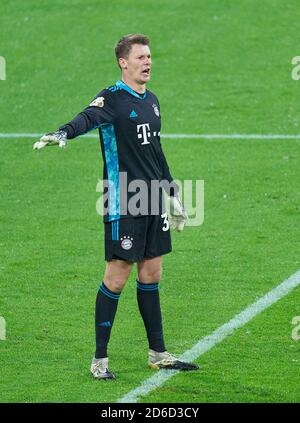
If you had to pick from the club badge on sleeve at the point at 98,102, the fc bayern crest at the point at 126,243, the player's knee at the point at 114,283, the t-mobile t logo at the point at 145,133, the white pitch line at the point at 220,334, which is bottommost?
the white pitch line at the point at 220,334

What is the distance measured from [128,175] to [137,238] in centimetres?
43

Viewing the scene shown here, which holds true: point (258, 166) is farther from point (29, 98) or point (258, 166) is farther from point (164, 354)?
point (164, 354)

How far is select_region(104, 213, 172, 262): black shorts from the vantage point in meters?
8.34

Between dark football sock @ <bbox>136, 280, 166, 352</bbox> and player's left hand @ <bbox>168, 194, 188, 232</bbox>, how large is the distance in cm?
51

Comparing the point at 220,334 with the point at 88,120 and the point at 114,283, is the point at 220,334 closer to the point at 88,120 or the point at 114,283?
the point at 114,283

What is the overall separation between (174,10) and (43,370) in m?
12.5

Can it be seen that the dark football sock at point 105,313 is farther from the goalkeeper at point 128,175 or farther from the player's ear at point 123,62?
the player's ear at point 123,62

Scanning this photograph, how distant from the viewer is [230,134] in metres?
16.0

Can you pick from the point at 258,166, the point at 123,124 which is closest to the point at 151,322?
the point at 123,124

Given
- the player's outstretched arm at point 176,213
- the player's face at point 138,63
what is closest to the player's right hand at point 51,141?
the player's face at point 138,63

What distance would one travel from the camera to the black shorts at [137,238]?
8.34 meters

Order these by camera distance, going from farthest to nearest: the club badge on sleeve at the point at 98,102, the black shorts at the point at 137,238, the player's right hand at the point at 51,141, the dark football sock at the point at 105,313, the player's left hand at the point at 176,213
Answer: the player's left hand at the point at 176,213
the dark football sock at the point at 105,313
the black shorts at the point at 137,238
the club badge on sleeve at the point at 98,102
the player's right hand at the point at 51,141

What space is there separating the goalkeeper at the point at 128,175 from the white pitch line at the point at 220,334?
0.27 metres

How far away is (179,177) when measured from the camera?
14406 mm
